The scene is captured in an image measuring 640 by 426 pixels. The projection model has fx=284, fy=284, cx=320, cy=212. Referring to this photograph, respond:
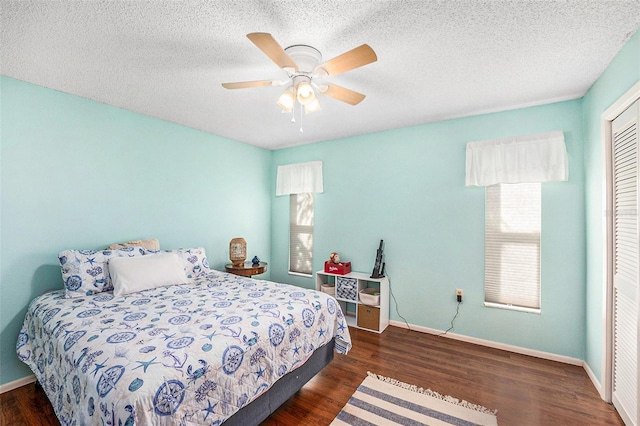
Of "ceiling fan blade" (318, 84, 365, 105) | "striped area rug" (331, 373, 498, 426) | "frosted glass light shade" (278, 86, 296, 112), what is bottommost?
"striped area rug" (331, 373, 498, 426)

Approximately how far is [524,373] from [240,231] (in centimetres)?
364

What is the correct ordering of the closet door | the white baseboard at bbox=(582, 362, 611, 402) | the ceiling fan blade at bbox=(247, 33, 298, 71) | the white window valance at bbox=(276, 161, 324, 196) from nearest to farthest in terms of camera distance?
the ceiling fan blade at bbox=(247, 33, 298, 71) → the closet door → the white baseboard at bbox=(582, 362, 611, 402) → the white window valance at bbox=(276, 161, 324, 196)

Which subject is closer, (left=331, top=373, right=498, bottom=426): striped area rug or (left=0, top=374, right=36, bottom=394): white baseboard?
(left=331, top=373, right=498, bottom=426): striped area rug

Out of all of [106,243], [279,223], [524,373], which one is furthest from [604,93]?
[106,243]

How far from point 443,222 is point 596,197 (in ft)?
4.24

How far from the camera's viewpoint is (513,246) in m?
2.94

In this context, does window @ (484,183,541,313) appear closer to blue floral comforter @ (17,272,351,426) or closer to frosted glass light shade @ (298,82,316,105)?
blue floral comforter @ (17,272,351,426)

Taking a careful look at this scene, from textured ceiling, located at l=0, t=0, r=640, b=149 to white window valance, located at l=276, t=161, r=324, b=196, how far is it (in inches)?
55.9

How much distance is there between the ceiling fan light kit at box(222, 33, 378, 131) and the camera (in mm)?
1545

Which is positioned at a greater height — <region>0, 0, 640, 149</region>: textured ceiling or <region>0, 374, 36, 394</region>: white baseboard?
<region>0, 0, 640, 149</region>: textured ceiling

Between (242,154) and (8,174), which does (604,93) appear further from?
(8,174)

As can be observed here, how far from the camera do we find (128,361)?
1.32 m

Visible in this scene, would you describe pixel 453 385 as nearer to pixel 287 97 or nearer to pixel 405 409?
pixel 405 409

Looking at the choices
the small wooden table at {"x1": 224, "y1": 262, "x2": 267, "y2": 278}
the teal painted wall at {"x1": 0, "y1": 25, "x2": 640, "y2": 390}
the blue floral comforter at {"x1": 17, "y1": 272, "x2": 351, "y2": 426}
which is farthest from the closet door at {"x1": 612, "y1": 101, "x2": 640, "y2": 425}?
the small wooden table at {"x1": 224, "y1": 262, "x2": 267, "y2": 278}
